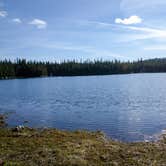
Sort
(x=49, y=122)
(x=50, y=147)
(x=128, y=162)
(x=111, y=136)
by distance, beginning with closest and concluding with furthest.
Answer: (x=128, y=162) < (x=50, y=147) < (x=111, y=136) < (x=49, y=122)

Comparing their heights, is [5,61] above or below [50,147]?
above

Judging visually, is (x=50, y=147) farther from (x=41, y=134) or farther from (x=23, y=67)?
(x=23, y=67)

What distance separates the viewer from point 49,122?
32562 mm

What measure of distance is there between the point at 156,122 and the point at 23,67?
165574mm

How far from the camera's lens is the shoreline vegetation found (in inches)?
592

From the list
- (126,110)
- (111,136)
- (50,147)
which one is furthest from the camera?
(126,110)

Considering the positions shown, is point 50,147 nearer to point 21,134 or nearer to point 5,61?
point 21,134

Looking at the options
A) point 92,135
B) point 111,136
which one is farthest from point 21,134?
point 111,136

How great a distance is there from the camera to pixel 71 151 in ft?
56.3

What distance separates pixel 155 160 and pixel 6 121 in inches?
843

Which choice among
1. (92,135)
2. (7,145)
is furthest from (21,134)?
(92,135)

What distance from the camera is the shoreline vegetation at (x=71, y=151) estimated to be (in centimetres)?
1504

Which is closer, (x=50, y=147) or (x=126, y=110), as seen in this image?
(x=50, y=147)

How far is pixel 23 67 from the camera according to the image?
623 feet
